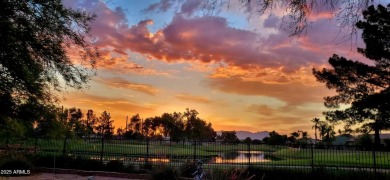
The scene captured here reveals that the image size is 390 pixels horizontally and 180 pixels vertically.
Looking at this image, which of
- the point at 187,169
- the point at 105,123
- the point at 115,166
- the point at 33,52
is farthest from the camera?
the point at 105,123

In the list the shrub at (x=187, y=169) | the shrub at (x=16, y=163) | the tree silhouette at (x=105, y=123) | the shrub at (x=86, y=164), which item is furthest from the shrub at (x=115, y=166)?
the tree silhouette at (x=105, y=123)

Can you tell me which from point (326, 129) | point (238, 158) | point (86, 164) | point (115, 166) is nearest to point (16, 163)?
point (86, 164)

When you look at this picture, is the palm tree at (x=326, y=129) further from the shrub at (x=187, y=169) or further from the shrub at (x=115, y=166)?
the shrub at (x=187, y=169)

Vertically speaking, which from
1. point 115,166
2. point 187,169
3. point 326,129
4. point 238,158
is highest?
point 326,129

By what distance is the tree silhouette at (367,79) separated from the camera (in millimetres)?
39688

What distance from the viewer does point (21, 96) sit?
809 cm

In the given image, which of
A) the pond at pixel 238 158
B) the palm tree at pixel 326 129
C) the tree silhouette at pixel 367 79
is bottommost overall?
the pond at pixel 238 158

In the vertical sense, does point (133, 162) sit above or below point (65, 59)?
below

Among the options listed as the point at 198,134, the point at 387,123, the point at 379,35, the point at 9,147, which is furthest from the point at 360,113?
the point at 198,134

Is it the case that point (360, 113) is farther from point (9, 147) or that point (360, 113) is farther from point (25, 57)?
point (25, 57)

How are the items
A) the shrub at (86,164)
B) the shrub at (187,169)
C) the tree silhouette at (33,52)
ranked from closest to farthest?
the tree silhouette at (33,52) → the shrub at (187,169) → the shrub at (86,164)

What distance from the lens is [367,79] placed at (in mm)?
42469

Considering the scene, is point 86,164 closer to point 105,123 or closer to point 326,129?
point 326,129

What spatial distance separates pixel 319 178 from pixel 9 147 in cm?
1495
